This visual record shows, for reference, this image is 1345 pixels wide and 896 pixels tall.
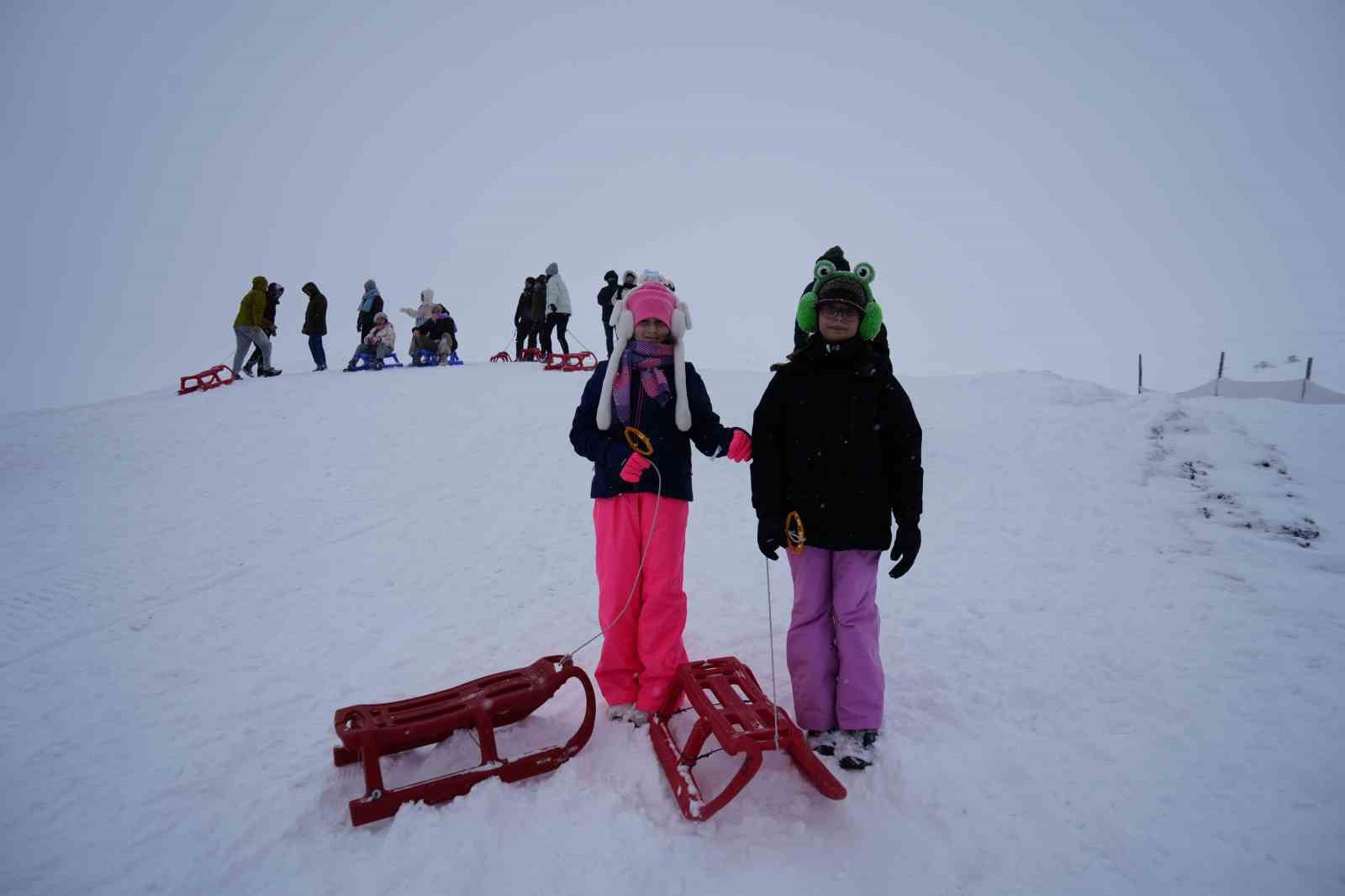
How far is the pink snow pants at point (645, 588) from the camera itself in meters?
3.32

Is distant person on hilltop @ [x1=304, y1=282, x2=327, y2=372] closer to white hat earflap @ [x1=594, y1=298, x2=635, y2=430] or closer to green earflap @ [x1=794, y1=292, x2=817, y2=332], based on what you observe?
white hat earflap @ [x1=594, y1=298, x2=635, y2=430]

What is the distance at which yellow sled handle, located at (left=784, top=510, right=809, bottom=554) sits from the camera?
3.08 m

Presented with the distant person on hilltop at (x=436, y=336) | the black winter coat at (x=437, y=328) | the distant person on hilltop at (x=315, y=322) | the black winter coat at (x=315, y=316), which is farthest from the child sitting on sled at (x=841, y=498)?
the black winter coat at (x=315, y=316)

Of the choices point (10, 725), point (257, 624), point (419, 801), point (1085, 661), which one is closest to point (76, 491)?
point (257, 624)

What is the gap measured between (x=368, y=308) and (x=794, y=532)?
16.0m

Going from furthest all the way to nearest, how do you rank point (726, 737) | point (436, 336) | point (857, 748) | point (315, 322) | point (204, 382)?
1. point (436, 336)
2. point (315, 322)
3. point (204, 382)
4. point (857, 748)
5. point (726, 737)

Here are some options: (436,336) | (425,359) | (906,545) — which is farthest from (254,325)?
(906,545)

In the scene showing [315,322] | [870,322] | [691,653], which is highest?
[315,322]

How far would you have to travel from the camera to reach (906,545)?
2.99 metres

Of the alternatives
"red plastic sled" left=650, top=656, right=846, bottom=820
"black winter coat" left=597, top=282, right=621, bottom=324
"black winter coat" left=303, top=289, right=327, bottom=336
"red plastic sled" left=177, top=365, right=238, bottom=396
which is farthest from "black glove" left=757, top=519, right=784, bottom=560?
"black winter coat" left=303, top=289, right=327, bottom=336

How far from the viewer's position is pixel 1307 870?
2.29 m

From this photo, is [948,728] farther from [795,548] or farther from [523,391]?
[523,391]

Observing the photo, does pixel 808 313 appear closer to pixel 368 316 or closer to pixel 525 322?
pixel 525 322

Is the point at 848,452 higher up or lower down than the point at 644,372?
lower down
